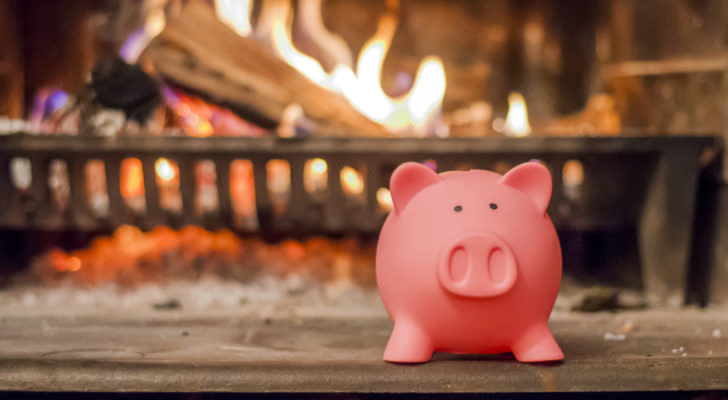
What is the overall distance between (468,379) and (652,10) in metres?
1.33

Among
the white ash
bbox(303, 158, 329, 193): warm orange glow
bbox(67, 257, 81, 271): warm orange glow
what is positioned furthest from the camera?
bbox(67, 257, 81, 271): warm orange glow

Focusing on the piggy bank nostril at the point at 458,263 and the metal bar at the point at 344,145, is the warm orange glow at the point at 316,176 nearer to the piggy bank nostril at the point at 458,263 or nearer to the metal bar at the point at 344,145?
the metal bar at the point at 344,145

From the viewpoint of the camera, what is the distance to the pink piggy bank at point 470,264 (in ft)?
2.62

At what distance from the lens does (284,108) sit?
5.45ft

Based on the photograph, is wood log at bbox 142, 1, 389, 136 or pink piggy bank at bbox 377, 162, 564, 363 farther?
wood log at bbox 142, 1, 389, 136

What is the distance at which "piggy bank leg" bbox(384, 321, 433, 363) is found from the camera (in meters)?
0.85

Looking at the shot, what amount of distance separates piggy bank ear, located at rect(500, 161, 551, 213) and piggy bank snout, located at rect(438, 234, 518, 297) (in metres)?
0.10

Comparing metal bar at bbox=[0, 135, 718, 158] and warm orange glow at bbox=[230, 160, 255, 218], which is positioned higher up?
metal bar at bbox=[0, 135, 718, 158]

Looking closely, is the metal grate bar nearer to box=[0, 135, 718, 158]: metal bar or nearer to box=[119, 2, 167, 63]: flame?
box=[0, 135, 718, 158]: metal bar

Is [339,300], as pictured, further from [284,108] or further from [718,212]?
[718,212]

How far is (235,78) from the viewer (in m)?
1.67

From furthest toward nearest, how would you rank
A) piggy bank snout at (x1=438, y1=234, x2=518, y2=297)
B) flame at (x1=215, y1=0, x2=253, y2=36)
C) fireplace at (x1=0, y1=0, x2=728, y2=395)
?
flame at (x1=215, y1=0, x2=253, y2=36) < fireplace at (x1=0, y1=0, x2=728, y2=395) < piggy bank snout at (x1=438, y1=234, x2=518, y2=297)

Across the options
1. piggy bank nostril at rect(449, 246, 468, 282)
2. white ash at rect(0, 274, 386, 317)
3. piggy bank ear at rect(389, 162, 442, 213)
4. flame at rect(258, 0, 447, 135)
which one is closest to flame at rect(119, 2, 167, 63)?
flame at rect(258, 0, 447, 135)

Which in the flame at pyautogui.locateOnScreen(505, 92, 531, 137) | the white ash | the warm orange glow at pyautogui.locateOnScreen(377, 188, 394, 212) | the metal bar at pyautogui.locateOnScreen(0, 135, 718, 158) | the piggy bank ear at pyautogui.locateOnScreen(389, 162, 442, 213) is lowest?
the white ash
